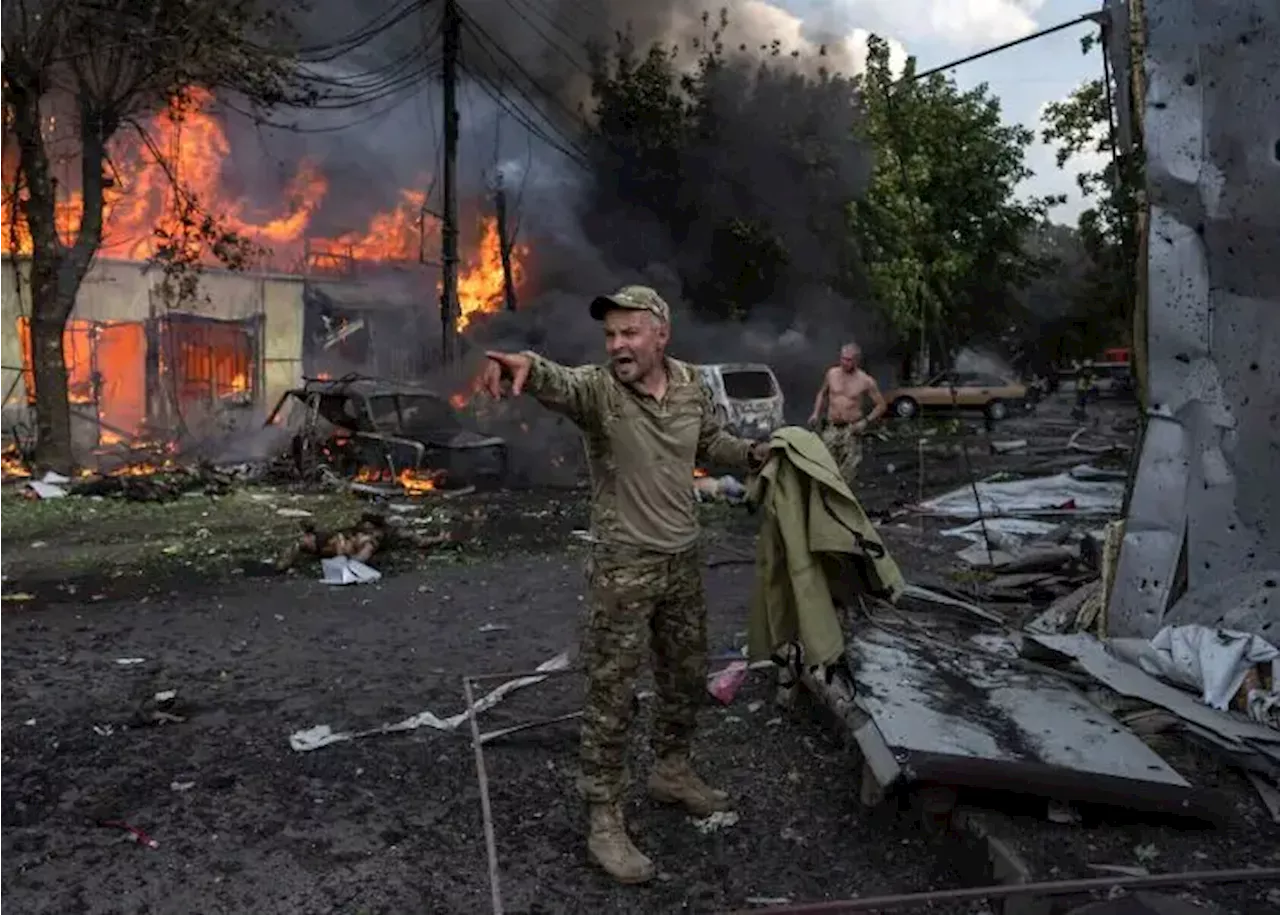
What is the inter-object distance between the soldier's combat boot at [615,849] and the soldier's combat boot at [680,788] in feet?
1.21

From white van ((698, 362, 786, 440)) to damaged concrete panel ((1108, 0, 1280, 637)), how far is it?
1159 centimetres

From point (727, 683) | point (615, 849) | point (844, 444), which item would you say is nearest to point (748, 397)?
point (844, 444)

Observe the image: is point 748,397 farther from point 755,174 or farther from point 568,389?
point 568,389

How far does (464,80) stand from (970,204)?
16.3m

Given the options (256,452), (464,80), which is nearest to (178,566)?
(256,452)

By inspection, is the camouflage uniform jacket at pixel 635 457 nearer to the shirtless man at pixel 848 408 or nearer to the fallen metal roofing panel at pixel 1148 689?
the fallen metal roofing panel at pixel 1148 689

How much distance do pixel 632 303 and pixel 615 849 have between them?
5.64 ft

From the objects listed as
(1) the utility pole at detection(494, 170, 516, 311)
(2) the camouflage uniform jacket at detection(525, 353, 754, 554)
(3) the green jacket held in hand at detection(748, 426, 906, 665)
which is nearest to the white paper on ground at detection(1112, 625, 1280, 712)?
(3) the green jacket held in hand at detection(748, 426, 906, 665)

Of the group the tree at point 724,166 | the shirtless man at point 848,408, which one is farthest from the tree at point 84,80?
the tree at point 724,166

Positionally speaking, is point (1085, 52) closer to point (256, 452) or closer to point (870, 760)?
point (256, 452)

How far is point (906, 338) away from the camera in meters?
30.9

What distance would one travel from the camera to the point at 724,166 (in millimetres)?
25672

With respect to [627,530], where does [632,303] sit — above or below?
above

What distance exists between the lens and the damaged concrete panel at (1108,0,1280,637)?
462cm
